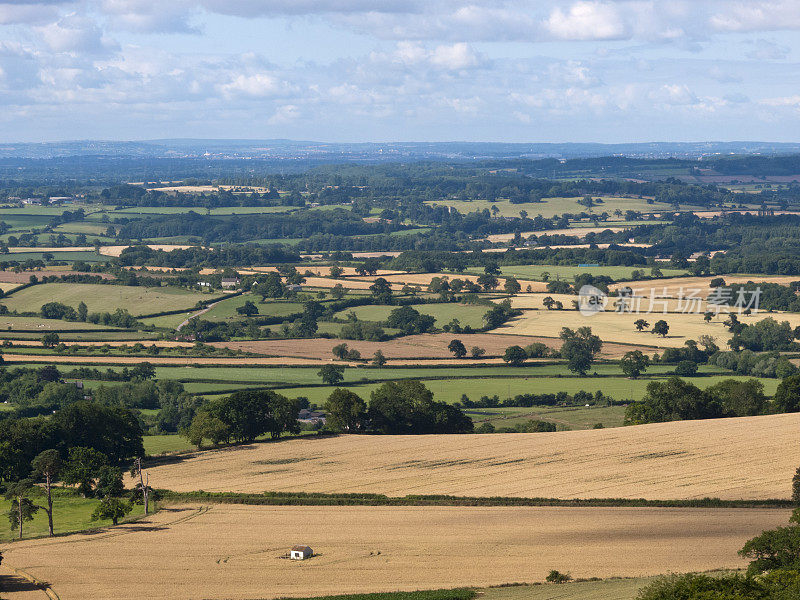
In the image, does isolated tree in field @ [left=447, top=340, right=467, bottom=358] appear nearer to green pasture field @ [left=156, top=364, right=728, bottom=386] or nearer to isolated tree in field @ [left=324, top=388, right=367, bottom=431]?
green pasture field @ [left=156, top=364, right=728, bottom=386]

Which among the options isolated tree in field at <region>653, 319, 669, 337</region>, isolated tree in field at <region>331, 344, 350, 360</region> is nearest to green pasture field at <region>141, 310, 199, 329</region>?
isolated tree in field at <region>331, 344, 350, 360</region>

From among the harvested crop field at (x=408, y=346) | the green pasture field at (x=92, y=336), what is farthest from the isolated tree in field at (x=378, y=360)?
the green pasture field at (x=92, y=336)

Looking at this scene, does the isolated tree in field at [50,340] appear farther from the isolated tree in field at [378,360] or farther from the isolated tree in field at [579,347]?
the isolated tree in field at [579,347]

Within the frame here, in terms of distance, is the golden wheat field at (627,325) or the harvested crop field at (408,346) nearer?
the harvested crop field at (408,346)

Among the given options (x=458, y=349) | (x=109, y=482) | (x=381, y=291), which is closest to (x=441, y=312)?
(x=381, y=291)

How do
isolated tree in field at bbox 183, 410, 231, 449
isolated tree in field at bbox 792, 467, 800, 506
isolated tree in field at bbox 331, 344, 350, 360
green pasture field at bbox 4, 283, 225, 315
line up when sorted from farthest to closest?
green pasture field at bbox 4, 283, 225, 315
isolated tree in field at bbox 331, 344, 350, 360
isolated tree in field at bbox 183, 410, 231, 449
isolated tree in field at bbox 792, 467, 800, 506

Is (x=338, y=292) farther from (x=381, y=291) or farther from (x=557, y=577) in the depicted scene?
(x=557, y=577)
